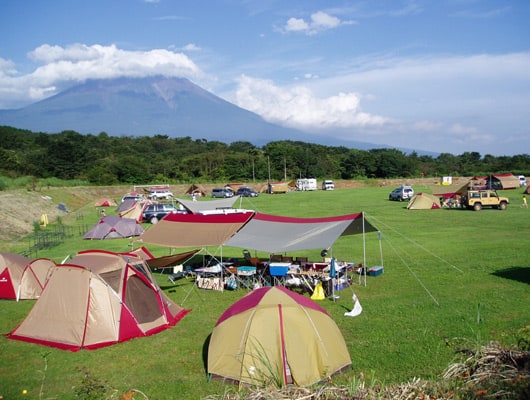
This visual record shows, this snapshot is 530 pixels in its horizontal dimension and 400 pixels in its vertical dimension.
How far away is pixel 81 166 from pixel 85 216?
38740 millimetres

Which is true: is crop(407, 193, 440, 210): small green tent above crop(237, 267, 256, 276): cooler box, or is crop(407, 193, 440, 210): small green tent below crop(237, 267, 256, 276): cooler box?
above

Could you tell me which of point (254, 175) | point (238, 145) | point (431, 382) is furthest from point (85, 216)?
point (238, 145)

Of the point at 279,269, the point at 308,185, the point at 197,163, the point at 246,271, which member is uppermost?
the point at 197,163

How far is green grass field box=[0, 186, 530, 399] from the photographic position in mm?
7545

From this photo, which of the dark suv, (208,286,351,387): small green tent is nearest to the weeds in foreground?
(208,286,351,387): small green tent

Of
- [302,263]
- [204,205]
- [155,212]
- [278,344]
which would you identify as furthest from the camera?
[155,212]

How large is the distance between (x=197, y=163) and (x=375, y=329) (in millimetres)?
75588

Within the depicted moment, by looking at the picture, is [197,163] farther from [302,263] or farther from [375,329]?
[375,329]

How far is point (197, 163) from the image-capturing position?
8338 cm

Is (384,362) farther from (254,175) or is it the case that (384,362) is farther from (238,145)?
(238,145)

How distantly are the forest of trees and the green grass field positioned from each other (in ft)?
181

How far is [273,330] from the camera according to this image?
7445mm

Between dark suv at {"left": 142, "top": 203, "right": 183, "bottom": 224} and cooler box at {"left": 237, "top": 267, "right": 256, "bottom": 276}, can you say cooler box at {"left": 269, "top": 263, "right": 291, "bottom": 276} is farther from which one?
dark suv at {"left": 142, "top": 203, "right": 183, "bottom": 224}

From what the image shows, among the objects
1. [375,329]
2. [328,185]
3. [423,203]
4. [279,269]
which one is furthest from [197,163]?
[375,329]
